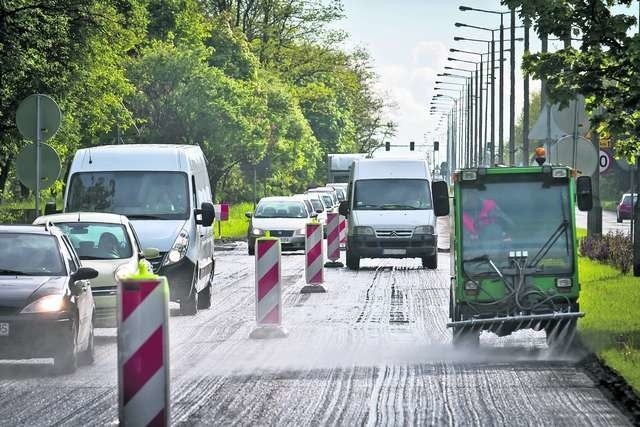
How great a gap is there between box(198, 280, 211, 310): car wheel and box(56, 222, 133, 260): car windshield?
11.6ft

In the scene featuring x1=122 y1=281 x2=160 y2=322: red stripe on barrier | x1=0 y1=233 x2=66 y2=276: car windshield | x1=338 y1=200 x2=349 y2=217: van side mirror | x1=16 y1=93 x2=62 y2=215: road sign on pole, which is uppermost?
x1=16 y1=93 x2=62 y2=215: road sign on pole

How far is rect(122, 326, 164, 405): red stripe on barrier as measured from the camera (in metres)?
9.30

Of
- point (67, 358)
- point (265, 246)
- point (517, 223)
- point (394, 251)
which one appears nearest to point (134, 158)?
point (265, 246)

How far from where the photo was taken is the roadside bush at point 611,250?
29.7 metres

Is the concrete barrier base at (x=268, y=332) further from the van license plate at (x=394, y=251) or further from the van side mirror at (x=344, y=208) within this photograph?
the van side mirror at (x=344, y=208)

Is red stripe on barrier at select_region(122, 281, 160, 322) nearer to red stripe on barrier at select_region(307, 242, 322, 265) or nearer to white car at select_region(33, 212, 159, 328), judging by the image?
white car at select_region(33, 212, 159, 328)

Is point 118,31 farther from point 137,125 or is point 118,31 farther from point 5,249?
point 5,249

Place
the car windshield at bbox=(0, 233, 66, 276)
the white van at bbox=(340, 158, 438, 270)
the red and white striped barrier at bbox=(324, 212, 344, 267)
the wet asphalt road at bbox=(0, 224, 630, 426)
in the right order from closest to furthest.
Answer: the wet asphalt road at bbox=(0, 224, 630, 426), the car windshield at bbox=(0, 233, 66, 276), the white van at bbox=(340, 158, 438, 270), the red and white striped barrier at bbox=(324, 212, 344, 267)

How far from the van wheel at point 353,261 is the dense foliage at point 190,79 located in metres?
8.02

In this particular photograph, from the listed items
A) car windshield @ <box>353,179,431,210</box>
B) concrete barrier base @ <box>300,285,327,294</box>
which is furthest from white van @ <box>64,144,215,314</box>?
car windshield @ <box>353,179,431,210</box>

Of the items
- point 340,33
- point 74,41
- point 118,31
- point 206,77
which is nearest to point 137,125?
point 206,77

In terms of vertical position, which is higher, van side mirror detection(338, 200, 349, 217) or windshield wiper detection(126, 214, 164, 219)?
windshield wiper detection(126, 214, 164, 219)

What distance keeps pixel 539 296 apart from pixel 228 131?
169 ft

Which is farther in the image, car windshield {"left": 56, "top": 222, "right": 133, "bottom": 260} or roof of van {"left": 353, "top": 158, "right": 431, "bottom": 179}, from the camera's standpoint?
roof of van {"left": 353, "top": 158, "right": 431, "bottom": 179}
